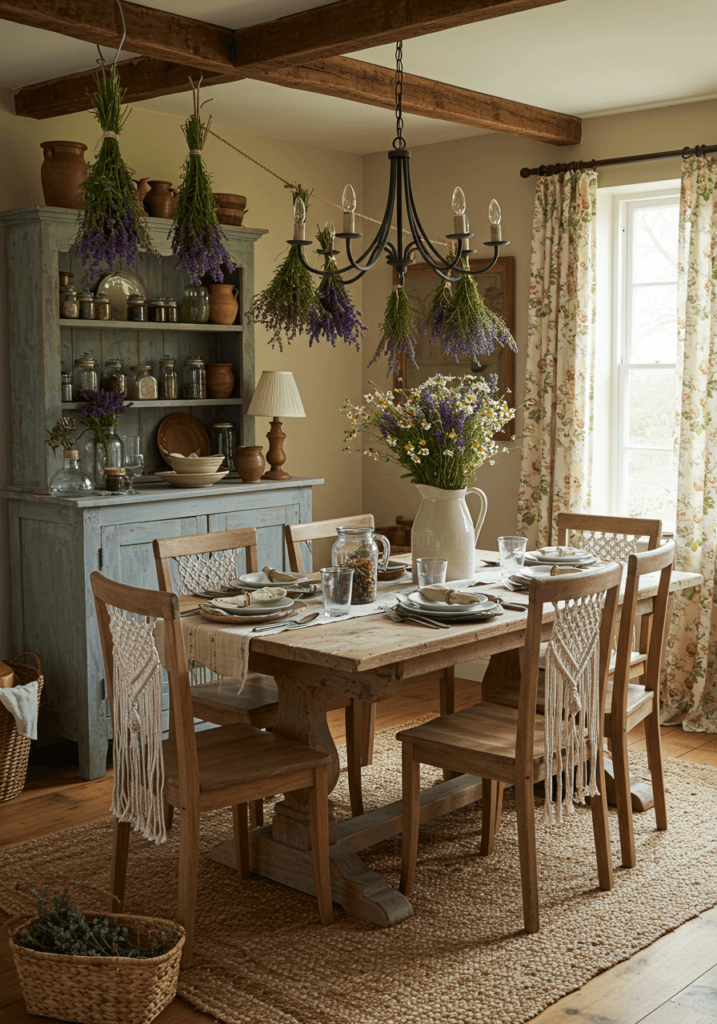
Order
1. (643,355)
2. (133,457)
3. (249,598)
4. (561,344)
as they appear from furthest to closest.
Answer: (643,355)
(561,344)
(133,457)
(249,598)

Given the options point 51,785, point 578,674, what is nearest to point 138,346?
point 51,785

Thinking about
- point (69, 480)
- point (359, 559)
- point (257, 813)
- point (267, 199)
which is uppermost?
point (267, 199)

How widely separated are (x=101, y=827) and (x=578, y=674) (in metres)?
1.74

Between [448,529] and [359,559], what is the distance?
430 mm

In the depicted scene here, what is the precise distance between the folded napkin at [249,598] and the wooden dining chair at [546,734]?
55 centimetres

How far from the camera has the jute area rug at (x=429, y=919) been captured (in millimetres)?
2557

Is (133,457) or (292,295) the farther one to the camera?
(133,457)

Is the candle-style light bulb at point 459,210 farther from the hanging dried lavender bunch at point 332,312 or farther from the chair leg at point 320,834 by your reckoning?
the chair leg at point 320,834

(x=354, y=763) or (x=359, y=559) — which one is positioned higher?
(x=359, y=559)

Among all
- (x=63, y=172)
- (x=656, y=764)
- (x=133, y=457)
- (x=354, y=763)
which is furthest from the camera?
(x=133, y=457)

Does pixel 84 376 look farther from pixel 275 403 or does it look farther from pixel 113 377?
pixel 275 403

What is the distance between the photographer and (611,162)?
4.75 m

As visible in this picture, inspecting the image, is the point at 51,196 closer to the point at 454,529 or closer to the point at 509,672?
the point at 454,529

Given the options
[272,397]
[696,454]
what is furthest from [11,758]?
[696,454]
